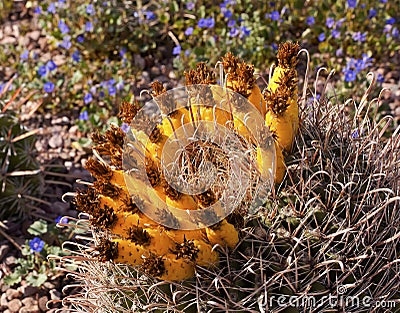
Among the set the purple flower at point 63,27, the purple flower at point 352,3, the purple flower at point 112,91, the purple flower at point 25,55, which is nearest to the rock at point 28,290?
the purple flower at point 112,91

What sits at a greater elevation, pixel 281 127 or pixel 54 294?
pixel 281 127

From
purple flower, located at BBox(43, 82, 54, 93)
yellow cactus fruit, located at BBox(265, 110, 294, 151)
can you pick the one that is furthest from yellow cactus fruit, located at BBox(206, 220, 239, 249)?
purple flower, located at BBox(43, 82, 54, 93)

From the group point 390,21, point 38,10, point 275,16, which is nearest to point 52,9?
point 38,10

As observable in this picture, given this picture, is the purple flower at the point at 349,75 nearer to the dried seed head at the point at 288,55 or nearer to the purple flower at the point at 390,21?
the purple flower at the point at 390,21

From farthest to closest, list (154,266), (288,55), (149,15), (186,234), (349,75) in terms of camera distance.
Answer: (149,15) → (349,75) → (288,55) → (186,234) → (154,266)

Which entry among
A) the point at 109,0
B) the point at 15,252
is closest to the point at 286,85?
the point at 15,252

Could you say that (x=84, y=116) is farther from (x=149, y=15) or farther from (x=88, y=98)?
(x=149, y=15)
